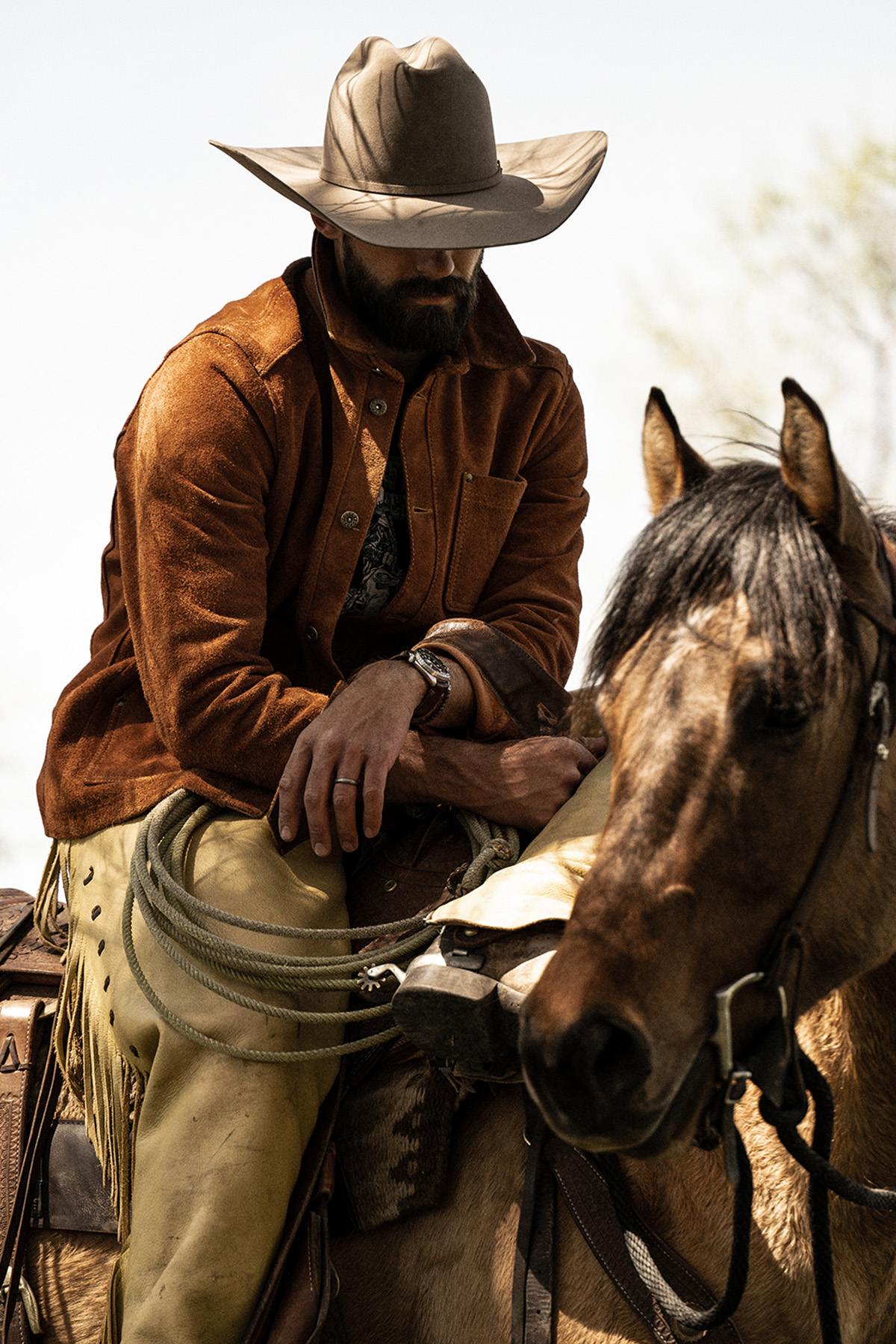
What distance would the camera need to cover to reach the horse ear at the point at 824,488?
2094 mm

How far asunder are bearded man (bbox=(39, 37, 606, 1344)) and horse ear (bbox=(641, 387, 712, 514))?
82 cm

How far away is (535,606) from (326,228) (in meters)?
1.06

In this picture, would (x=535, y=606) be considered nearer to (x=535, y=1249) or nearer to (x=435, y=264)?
(x=435, y=264)

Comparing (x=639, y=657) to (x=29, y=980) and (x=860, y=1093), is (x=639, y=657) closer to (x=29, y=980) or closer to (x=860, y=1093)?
(x=860, y=1093)

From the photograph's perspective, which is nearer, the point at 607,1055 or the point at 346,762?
the point at 607,1055

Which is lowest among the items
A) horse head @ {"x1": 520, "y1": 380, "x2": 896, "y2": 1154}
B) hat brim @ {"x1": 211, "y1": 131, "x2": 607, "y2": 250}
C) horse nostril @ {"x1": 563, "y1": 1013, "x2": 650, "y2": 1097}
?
horse nostril @ {"x1": 563, "y1": 1013, "x2": 650, "y2": 1097}

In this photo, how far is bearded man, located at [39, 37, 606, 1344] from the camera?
2828mm

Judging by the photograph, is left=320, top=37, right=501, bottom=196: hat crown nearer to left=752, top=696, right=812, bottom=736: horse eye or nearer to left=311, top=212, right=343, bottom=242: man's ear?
left=311, top=212, right=343, bottom=242: man's ear

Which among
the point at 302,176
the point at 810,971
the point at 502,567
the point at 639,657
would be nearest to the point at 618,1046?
the point at 810,971

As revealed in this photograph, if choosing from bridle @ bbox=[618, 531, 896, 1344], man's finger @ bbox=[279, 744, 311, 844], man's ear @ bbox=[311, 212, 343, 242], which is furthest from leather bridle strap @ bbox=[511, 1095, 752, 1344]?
man's ear @ bbox=[311, 212, 343, 242]

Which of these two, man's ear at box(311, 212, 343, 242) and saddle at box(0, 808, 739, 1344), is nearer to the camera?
saddle at box(0, 808, 739, 1344)

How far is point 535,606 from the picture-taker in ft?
11.9

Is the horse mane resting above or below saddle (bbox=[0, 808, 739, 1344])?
above

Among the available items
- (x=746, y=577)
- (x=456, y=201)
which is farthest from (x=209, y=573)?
(x=746, y=577)
